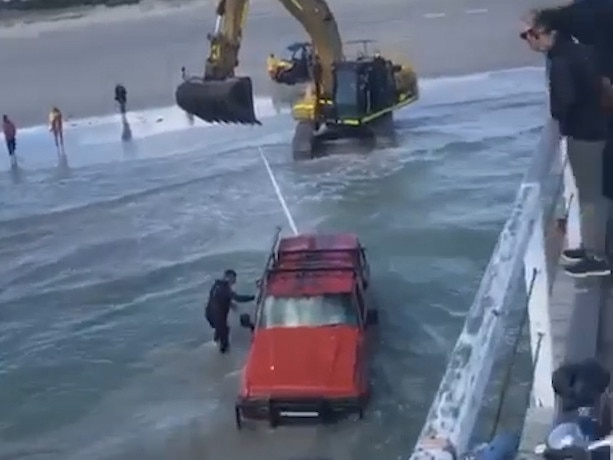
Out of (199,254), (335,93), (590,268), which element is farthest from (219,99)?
(590,268)

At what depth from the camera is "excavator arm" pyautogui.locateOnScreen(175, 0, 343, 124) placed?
69.3ft

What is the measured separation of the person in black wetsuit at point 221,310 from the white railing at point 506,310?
8.16 meters

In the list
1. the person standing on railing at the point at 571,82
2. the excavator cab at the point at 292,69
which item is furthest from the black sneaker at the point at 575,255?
the excavator cab at the point at 292,69

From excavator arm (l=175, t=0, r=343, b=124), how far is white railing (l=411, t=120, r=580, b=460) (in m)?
13.5

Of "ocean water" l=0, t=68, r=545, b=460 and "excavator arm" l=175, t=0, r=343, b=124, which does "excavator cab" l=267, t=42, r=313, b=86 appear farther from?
"excavator arm" l=175, t=0, r=343, b=124

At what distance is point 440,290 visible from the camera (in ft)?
58.4

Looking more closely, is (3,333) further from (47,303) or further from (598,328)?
(598,328)

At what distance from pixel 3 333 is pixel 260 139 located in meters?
12.1

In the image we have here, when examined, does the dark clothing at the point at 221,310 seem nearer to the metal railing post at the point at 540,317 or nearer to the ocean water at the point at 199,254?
the ocean water at the point at 199,254

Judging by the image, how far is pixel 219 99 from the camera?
2100 cm

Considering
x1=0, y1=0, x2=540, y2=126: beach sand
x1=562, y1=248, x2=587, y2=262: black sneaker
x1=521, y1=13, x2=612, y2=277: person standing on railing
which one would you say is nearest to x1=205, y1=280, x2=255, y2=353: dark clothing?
x1=562, y1=248, x2=587, y2=262: black sneaker

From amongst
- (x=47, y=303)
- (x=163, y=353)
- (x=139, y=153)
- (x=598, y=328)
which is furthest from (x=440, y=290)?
(x=139, y=153)

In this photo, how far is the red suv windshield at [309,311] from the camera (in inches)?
559

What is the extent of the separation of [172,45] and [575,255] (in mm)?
39527
